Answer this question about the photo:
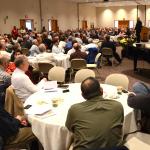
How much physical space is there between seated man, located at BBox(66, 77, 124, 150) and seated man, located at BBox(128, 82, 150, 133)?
0.50m

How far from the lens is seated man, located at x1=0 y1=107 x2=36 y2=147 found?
2.99 m

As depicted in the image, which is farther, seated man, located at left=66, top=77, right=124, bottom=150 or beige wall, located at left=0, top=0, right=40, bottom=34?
beige wall, located at left=0, top=0, right=40, bottom=34

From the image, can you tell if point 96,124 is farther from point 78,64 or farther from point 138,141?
point 78,64

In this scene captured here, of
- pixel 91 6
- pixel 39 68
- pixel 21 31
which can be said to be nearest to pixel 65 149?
pixel 39 68

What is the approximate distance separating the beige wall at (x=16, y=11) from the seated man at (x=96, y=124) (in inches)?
528

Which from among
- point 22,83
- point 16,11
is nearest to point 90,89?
point 22,83

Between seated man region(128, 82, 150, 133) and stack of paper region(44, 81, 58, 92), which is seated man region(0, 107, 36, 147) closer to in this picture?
stack of paper region(44, 81, 58, 92)

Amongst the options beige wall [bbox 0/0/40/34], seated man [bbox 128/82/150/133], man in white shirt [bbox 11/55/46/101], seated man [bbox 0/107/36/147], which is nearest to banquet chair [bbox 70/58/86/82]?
man in white shirt [bbox 11/55/46/101]

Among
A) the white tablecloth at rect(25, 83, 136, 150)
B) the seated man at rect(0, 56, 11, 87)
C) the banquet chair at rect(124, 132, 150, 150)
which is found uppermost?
the seated man at rect(0, 56, 11, 87)

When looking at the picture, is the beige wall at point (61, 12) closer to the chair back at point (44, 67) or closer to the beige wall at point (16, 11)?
the beige wall at point (16, 11)

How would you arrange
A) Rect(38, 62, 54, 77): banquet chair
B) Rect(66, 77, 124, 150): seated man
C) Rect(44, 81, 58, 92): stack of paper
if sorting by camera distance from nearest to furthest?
Rect(66, 77, 124, 150): seated man → Rect(44, 81, 58, 92): stack of paper → Rect(38, 62, 54, 77): banquet chair

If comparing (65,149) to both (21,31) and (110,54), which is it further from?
(21,31)

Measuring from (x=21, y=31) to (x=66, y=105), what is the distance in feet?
41.2

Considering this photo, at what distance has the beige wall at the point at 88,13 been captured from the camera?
82.6ft
